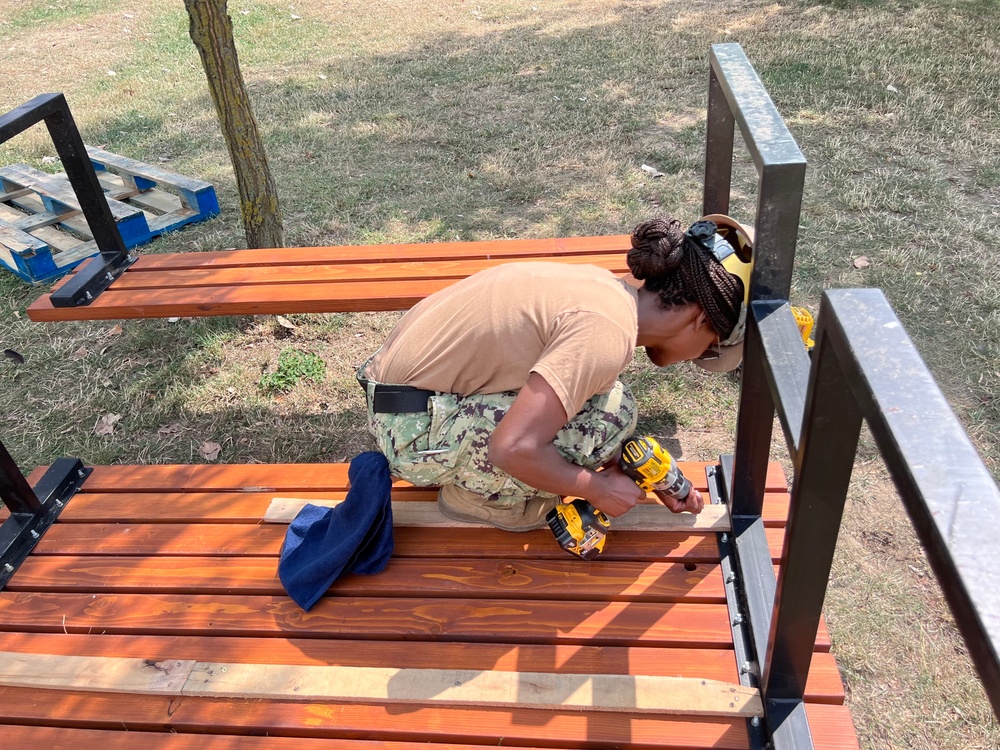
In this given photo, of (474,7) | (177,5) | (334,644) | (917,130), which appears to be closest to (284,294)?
(334,644)

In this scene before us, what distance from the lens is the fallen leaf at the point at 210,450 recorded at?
3254 millimetres

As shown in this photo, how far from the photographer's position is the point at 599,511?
2.06 m

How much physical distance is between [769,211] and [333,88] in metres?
5.44

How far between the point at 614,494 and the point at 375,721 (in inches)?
30.8

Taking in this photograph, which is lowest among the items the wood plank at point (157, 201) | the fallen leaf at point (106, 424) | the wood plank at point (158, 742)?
the fallen leaf at point (106, 424)

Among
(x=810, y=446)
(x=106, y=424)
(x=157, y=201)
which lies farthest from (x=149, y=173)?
(x=810, y=446)

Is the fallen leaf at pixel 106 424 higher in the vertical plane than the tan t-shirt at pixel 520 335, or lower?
lower

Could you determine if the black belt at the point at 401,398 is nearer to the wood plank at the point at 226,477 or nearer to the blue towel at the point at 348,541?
the blue towel at the point at 348,541

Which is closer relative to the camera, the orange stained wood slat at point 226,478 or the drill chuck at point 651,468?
the drill chuck at point 651,468

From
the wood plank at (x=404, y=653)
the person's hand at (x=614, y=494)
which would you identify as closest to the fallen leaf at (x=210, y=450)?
Result: the wood plank at (x=404, y=653)

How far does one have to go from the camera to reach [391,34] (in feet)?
24.6

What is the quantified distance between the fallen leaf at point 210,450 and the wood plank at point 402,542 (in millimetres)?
797

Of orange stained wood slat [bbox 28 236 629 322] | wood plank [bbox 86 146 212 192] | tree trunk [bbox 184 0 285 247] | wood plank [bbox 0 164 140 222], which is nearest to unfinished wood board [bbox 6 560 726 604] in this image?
orange stained wood slat [bbox 28 236 629 322]

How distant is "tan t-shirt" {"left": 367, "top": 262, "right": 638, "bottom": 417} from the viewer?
5.84ft
